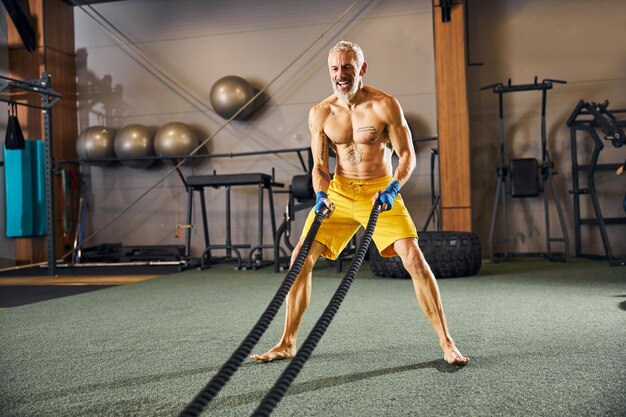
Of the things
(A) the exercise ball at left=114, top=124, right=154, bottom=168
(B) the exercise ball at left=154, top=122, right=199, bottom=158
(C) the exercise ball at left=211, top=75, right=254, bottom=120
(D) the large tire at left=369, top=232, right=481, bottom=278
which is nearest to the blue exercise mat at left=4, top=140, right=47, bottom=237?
(A) the exercise ball at left=114, top=124, right=154, bottom=168

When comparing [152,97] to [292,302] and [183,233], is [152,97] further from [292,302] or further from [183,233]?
[292,302]

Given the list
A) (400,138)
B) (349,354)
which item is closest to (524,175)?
(400,138)

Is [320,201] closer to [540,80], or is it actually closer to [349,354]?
[349,354]

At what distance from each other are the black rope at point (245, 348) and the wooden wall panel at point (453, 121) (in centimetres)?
412

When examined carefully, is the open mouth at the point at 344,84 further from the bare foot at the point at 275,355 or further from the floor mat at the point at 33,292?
the floor mat at the point at 33,292

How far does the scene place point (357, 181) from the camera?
253cm

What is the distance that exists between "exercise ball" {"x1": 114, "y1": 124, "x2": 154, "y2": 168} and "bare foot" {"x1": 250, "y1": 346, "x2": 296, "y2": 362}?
16.6 feet

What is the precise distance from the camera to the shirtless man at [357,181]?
2.35 meters

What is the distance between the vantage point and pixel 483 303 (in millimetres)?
3682

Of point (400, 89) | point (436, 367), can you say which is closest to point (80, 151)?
point (400, 89)

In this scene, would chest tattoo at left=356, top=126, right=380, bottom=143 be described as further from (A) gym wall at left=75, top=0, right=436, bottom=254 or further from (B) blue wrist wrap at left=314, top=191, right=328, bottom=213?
(A) gym wall at left=75, top=0, right=436, bottom=254

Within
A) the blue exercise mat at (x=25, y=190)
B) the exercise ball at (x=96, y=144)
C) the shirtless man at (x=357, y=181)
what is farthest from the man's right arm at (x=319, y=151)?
the blue exercise mat at (x=25, y=190)

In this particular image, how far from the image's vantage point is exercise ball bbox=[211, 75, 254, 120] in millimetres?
6898

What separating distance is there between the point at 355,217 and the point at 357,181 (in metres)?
0.16
